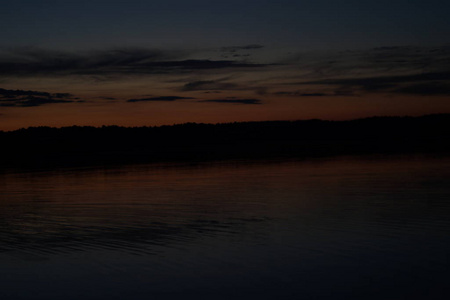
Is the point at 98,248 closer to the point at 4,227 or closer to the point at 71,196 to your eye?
the point at 4,227

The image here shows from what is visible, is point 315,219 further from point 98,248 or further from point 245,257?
point 98,248

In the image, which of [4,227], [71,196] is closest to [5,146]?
[71,196]

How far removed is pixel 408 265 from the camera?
8.62m

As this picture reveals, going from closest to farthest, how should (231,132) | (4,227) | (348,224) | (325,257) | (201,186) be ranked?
1. (325,257)
2. (348,224)
3. (4,227)
4. (201,186)
5. (231,132)

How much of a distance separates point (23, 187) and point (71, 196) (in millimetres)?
4804

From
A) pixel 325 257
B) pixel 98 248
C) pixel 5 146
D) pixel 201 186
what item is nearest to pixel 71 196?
pixel 201 186

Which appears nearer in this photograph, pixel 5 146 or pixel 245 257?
pixel 245 257

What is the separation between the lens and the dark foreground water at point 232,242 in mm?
7902

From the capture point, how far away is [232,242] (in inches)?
413

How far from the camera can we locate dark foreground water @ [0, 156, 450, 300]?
790cm

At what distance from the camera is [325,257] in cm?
923

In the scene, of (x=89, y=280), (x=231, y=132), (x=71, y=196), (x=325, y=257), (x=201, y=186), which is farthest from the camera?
(x=231, y=132)

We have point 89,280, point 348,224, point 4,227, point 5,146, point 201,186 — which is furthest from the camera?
point 5,146

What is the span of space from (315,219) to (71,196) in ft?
29.2
